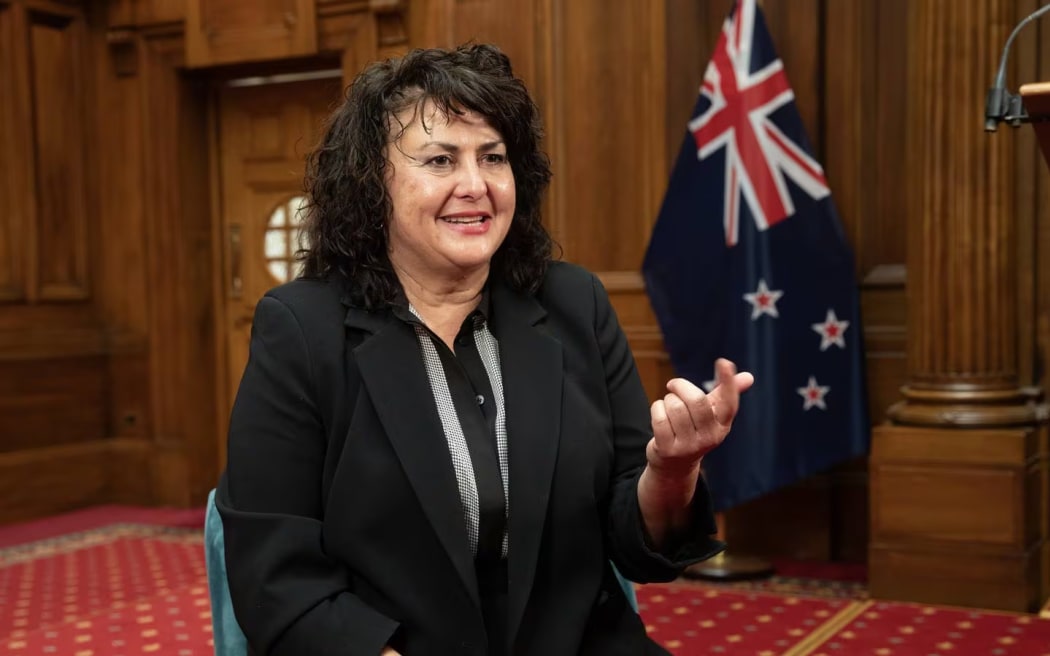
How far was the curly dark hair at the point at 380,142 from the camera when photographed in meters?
1.88

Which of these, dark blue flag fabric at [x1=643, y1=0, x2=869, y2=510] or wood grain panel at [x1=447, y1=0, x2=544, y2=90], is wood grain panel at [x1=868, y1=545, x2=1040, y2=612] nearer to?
dark blue flag fabric at [x1=643, y1=0, x2=869, y2=510]

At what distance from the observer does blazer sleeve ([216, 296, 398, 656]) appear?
67.2 inches

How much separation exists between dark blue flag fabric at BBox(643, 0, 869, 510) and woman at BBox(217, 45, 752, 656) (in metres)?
2.84

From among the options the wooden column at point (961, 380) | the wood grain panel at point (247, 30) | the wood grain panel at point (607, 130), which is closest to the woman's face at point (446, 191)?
the wooden column at point (961, 380)

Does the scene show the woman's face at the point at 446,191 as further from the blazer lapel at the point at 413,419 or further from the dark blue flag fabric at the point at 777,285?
the dark blue flag fabric at the point at 777,285

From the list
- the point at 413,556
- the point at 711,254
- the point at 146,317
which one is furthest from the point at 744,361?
the point at 146,317

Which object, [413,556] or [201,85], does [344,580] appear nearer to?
[413,556]

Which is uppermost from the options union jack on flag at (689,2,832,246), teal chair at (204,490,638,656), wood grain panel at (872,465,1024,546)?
union jack on flag at (689,2,832,246)

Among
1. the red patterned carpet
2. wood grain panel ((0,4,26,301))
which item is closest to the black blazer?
the red patterned carpet

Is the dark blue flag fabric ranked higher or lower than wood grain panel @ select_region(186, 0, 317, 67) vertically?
lower

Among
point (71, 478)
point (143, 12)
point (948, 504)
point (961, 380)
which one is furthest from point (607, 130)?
point (71, 478)

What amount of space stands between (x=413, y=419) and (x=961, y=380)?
3170mm

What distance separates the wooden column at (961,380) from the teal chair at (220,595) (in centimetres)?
282

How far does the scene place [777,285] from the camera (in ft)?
15.5
